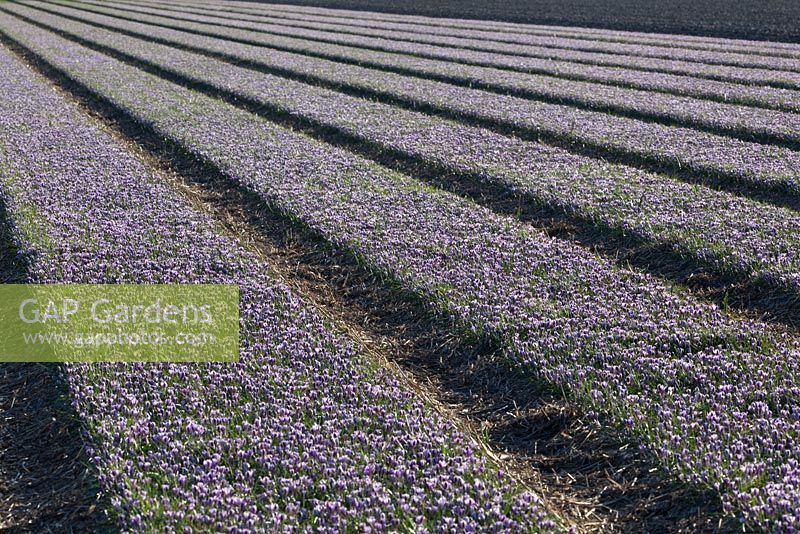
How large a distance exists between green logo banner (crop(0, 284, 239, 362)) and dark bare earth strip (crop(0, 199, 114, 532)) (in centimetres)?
30

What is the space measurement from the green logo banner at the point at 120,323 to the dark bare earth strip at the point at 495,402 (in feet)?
4.13

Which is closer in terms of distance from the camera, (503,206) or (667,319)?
(667,319)

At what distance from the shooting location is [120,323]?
7.52 m

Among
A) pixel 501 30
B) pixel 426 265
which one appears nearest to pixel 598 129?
pixel 426 265

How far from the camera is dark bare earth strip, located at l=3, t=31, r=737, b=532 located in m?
5.24

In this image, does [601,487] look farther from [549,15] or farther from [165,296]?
[549,15]

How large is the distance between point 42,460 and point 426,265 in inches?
176

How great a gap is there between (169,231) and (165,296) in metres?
2.27

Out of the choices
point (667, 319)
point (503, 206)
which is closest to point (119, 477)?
point (667, 319)

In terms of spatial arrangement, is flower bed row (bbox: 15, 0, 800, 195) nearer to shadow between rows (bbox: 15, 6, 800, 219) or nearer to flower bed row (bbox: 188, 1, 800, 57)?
shadow between rows (bbox: 15, 6, 800, 219)

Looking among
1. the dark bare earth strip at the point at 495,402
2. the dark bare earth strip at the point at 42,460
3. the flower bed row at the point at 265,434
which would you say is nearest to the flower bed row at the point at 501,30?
the dark bare earth strip at the point at 495,402

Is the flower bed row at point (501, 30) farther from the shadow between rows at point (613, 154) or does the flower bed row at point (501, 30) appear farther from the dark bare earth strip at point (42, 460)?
the dark bare earth strip at point (42, 460)

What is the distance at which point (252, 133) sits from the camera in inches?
629

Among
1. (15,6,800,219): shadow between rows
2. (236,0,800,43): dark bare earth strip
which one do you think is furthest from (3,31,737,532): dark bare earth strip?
(236,0,800,43): dark bare earth strip
